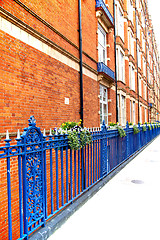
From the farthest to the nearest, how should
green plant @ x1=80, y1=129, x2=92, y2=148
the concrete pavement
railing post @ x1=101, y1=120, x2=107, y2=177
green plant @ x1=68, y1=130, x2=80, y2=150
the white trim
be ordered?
railing post @ x1=101, y1=120, x2=107, y2=177
green plant @ x1=80, y1=129, x2=92, y2=148
the white trim
green plant @ x1=68, y1=130, x2=80, y2=150
the concrete pavement

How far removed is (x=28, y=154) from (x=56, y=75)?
3.89 meters

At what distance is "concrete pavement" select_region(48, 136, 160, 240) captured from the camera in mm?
3188

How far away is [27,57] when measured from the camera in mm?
5020

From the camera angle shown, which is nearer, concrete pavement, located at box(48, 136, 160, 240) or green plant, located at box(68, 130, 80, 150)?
concrete pavement, located at box(48, 136, 160, 240)

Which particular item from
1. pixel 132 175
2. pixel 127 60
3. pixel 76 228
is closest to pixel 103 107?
pixel 132 175

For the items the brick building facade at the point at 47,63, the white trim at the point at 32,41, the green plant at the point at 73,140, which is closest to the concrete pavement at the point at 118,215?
the green plant at the point at 73,140

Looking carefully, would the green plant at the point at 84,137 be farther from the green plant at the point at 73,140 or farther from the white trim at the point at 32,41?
the white trim at the point at 32,41

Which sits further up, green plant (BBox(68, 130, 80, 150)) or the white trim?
the white trim

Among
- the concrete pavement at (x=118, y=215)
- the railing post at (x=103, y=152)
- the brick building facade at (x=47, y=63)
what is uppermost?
the brick building facade at (x=47, y=63)

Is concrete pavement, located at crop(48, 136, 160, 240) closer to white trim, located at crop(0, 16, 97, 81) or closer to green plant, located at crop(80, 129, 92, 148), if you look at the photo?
green plant, located at crop(80, 129, 92, 148)

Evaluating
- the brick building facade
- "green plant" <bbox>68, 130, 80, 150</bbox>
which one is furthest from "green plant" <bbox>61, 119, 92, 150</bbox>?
the brick building facade

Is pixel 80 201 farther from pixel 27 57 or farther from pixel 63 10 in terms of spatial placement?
pixel 63 10

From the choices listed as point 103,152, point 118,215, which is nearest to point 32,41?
point 103,152

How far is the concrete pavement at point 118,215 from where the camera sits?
3188 millimetres
